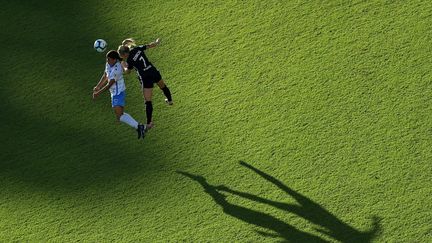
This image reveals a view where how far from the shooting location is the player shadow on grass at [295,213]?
13.2 m

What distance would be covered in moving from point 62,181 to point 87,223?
1.12 meters

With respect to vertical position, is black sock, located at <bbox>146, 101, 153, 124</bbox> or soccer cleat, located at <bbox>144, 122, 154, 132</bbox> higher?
black sock, located at <bbox>146, 101, 153, 124</bbox>

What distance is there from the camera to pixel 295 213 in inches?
535

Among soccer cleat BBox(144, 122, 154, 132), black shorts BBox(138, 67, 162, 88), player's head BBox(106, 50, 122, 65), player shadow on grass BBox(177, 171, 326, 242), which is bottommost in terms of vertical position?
player shadow on grass BBox(177, 171, 326, 242)

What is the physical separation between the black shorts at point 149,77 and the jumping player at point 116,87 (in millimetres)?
375

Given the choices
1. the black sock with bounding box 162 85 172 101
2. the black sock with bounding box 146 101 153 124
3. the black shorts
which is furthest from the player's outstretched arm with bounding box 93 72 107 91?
the black sock with bounding box 162 85 172 101

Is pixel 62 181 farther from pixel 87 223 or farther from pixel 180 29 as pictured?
pixel 180 29

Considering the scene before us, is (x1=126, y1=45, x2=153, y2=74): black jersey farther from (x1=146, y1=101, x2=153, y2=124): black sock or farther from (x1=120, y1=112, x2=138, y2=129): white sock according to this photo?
(x1=120, y1=112, x2=138, y2=129): white sock

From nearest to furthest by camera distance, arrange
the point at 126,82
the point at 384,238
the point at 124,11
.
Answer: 1. the point at 384,238
2. the point at 126,82
3. the point at 124,11

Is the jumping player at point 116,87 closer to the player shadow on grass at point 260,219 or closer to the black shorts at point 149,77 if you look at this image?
the black shorts at point 149,77

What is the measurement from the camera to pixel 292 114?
15.0m

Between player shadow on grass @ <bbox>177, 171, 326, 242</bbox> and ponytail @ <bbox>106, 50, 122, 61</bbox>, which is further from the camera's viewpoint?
ponytail @ <bbox>106, 50, 122, 61</bbox>

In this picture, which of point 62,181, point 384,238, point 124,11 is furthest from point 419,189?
point 124,11

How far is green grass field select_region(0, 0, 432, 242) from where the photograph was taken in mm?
13695
